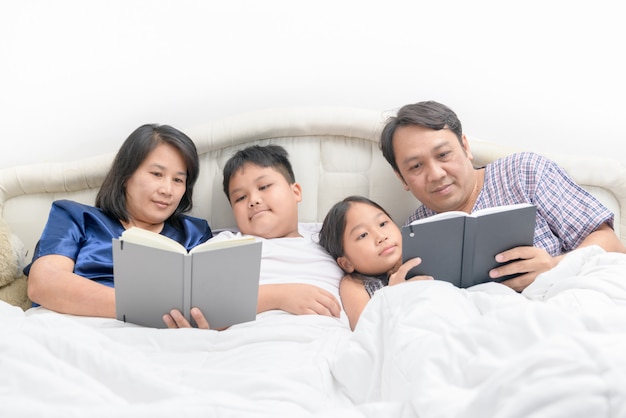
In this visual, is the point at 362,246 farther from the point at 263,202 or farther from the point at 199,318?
the point at 199,318

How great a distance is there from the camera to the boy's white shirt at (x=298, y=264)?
1606mm

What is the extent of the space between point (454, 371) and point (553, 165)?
3.77ft

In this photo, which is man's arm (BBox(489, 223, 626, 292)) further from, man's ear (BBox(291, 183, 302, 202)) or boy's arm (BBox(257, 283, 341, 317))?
man's ear (BBox(291, 183, 302, 202))

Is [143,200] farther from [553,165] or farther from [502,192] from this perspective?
[553,165]

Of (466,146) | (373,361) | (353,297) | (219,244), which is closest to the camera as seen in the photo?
(373,361)

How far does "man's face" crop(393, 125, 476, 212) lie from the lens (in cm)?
171

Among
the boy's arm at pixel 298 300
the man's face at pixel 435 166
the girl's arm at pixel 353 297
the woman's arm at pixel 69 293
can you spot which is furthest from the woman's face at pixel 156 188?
the man's face at pixel 435 166

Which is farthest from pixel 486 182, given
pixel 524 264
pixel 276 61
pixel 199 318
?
pixel 199 318

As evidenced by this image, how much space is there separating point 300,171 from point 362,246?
45 cm

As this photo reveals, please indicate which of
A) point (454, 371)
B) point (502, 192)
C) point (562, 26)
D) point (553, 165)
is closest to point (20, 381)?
point (454, 371)

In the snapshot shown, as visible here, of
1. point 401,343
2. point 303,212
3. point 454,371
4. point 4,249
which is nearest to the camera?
point 454,371

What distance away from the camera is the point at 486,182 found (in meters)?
1.81

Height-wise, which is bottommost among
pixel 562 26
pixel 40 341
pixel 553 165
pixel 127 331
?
pixel 127 331

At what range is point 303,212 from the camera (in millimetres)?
1950
